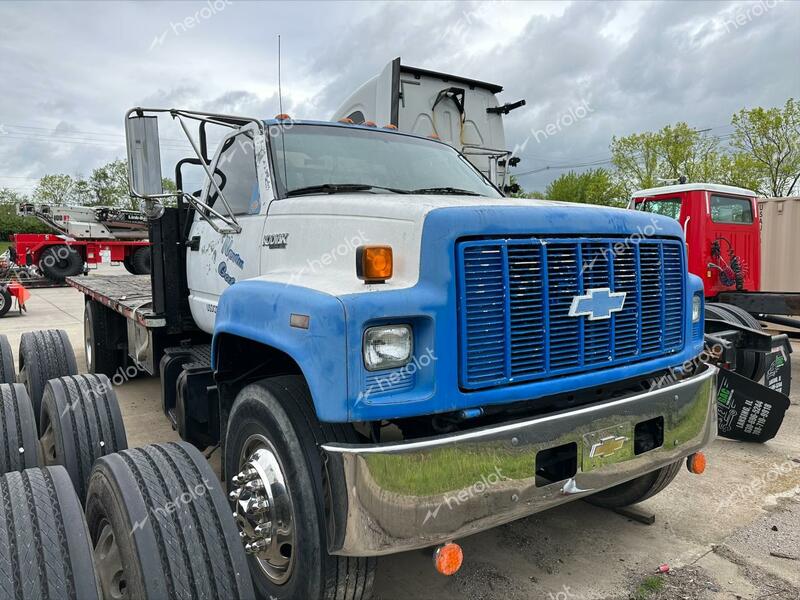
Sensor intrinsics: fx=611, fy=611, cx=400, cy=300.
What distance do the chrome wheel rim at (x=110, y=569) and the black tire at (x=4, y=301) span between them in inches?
537

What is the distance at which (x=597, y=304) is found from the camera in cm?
254

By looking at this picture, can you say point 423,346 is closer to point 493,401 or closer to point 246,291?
point 493,401

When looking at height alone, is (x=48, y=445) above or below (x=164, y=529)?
below

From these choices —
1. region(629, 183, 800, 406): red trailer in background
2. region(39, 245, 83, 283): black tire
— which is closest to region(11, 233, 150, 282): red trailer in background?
region(39, 245, 83, 283): black tire

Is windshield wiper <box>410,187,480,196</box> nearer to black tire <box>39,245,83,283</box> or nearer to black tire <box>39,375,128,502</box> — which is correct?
black tire <box>39,375,128,502</box>

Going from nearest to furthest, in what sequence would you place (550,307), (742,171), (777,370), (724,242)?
1. (550,307)
2. (777,370)
3. (724,242)
4. (742,171)

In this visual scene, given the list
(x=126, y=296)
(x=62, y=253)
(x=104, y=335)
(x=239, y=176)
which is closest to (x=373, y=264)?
(x=239, y=176)

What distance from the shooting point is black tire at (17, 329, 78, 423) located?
16.0ft

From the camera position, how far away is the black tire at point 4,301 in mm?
13570

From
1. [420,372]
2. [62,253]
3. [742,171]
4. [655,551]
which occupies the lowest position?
[655,551]

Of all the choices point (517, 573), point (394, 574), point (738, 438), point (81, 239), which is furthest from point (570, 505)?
point (81, 239)

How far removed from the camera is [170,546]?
203cm

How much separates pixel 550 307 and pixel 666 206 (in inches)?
278

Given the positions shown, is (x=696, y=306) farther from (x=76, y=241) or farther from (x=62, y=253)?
(x=76, y=241)
